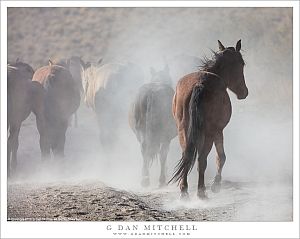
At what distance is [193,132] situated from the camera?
10508 millimetres

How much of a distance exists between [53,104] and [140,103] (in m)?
1.62

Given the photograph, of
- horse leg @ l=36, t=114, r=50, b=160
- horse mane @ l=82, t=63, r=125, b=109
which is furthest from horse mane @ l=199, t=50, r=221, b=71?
horse leg @ l=36, t=114, r=50, b=160

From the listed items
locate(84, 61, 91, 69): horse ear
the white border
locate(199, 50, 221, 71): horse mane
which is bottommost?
the white border

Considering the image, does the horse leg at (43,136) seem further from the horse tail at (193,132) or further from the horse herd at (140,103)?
the horse tail at (193,132)

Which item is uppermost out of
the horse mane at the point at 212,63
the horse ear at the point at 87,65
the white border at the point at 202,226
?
the horse ear at the point at 87,65

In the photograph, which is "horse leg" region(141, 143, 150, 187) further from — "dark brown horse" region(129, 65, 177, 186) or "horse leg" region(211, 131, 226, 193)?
"horse leg" region(211, 131, 226, 193)

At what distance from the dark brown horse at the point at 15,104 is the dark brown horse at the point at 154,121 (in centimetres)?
159

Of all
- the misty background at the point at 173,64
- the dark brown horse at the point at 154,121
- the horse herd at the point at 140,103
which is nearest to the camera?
the horse herd at the point at 140,103

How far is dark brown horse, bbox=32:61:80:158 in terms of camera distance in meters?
12.5

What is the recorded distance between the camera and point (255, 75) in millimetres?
12359

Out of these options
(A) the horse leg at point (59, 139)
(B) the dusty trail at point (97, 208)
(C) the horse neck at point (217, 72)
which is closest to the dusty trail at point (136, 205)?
(B) the dusty trail at point (97, 208)

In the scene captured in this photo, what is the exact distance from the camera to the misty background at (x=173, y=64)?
11914mm

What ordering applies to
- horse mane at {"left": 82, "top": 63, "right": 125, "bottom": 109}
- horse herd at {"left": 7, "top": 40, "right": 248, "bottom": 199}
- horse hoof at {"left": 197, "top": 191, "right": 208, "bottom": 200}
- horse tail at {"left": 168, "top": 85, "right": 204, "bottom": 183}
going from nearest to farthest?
horse tail at {"left": 168, "top": 85, "right": 204, "bottom": 183}, horse herd at {"left": 7, "top": 40, "right": 248, "bottom": 199}, horse hoof at {"left": 197, "top": 191, "right": 208, "bottom": 200}, horse mane at {"left": 82, "top": 63, "right": 125, "bottom": 109}

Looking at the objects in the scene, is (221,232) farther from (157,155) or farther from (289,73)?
(289,73)
